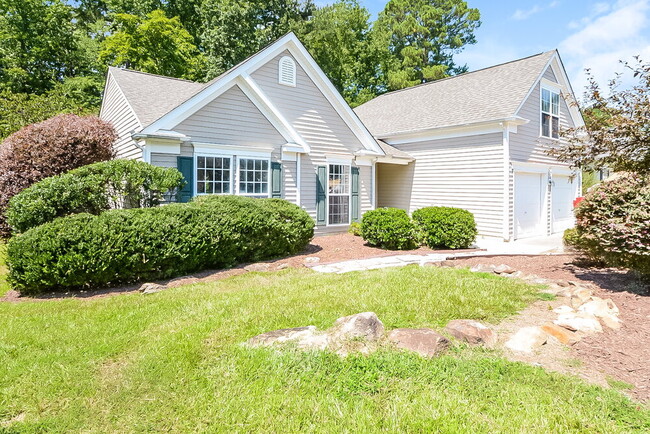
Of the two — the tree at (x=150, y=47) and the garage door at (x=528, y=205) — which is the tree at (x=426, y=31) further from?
the garage door at (x=528, y=205)

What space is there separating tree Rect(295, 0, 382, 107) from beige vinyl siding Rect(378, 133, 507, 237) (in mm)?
15730

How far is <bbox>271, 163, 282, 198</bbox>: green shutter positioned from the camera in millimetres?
11227

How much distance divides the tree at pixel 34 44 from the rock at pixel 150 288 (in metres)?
22.7

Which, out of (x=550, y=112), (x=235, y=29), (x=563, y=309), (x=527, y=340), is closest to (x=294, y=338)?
(x=527, y=340)

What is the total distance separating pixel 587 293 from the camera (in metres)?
5.06

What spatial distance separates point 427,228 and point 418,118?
676cm

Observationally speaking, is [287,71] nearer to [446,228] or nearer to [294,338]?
[446,228]

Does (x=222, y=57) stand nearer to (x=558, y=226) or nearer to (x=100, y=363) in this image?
(x=558, y=226)

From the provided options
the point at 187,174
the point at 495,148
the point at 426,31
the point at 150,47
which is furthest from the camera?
the point at 426,31

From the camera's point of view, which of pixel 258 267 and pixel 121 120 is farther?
pixel 121 120

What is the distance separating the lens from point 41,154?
34.3 feet

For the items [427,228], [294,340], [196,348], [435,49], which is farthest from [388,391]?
[435,49]

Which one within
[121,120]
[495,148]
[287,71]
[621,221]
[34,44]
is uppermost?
[34,44]

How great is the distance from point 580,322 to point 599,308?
0.61 m
